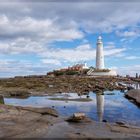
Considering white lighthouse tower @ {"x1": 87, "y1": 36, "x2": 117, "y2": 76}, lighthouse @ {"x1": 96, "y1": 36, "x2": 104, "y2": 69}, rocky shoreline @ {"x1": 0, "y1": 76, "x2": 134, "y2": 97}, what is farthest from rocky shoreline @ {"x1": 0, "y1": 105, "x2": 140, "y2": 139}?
lighthouse @ {"x1": 96, "y1": 36, "x2": 104, "y2": 69}

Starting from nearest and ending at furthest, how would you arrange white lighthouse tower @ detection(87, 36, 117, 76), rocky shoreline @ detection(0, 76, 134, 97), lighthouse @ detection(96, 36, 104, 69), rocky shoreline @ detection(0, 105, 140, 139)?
rocky shoreline @ detection(0, 105, 140, 139) → rocky shoreline @ detection(0, 76, 134, 97) → white lighthouse tower @ detection(87, 36, 117, 76) → lighthouse @ detection(96, 36, 104, 69)

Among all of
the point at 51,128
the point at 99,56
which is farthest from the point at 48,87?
the point at 99,56

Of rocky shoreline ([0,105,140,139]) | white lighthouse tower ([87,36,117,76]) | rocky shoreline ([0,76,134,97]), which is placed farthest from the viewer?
white lighthouse tower ([87,36,117,76])

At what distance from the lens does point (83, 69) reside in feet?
420

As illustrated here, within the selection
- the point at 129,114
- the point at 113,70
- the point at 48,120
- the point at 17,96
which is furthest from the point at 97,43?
the point at 48,120

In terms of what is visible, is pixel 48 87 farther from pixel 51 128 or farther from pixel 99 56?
pixel 99 56

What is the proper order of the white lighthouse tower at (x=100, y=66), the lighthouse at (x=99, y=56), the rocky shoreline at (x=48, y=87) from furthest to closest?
the lighthouse at (x=99, y=56) < the white lighthouse tower at (x=100, y=66) < the rocky shoreline at (x=48, y=87)

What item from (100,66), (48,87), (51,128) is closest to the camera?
(51,128)

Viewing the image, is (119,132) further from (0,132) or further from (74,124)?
(0,132)

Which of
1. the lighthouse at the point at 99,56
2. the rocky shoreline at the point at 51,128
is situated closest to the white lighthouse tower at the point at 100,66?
the lighthouse at the point at 99,56

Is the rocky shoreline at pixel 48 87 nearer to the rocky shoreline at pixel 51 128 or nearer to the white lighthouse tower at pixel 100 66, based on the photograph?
the rocky shoreline at pixel 51 128

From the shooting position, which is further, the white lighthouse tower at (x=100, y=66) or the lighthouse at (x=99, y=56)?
the lighthouse at (x=99, y=56)

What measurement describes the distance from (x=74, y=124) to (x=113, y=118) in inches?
277

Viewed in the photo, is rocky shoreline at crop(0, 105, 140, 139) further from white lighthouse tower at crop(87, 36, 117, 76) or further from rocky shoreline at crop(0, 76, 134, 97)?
white lighthouse tower at crop(87, 36, 117, 76)
